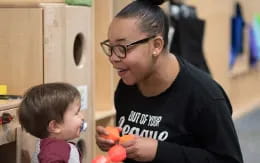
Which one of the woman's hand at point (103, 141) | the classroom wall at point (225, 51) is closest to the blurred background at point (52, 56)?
the woman's hand at point (103, 141)

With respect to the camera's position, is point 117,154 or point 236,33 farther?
point 236,33

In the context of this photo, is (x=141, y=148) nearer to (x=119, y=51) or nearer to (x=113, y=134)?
(x=113, y=134)

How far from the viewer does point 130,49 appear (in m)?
1.55

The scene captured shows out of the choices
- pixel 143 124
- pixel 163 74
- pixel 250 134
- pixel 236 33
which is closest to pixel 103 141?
pixel 143 124

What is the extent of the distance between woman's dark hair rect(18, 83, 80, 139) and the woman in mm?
170

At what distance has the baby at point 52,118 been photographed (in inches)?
59.6

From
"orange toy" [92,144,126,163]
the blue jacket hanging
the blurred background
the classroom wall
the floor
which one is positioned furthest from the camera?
the blue jacket hanging

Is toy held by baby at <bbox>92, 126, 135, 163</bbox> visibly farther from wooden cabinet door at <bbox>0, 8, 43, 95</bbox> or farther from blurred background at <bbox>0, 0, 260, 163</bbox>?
wooden cabinet door at <bbox>0, 8, 43, 95</bbox>

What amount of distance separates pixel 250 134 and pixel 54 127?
315cm

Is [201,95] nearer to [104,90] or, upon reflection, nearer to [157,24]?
[157,24]

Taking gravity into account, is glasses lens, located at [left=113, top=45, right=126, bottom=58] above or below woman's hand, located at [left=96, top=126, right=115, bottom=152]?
above

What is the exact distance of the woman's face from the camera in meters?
1.56

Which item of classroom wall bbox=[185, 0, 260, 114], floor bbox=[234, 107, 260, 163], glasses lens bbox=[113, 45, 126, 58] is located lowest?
floor bbox=[234, 107, 260, 163]

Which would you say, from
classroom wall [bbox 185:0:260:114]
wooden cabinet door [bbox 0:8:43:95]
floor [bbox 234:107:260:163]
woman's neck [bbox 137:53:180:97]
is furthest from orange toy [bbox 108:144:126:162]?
classroom wall [bbox 185:0:260:114]
